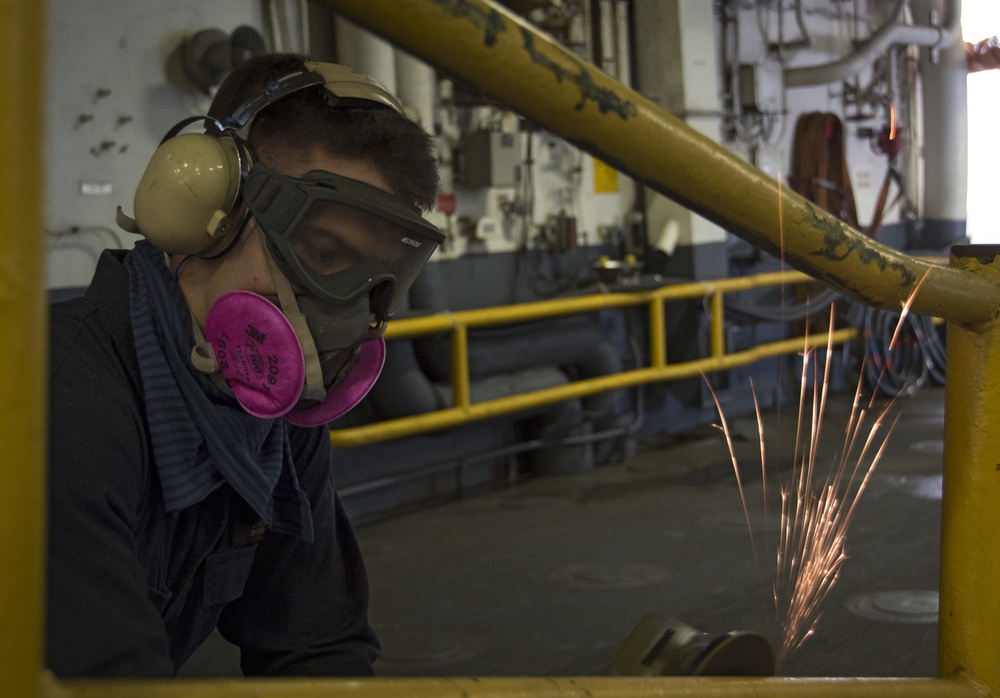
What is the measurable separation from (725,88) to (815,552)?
4167 mm

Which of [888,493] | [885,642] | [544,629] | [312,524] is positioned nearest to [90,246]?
[544,629]

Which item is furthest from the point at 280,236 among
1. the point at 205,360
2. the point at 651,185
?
the point at 651,185

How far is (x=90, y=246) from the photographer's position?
435 centimetres

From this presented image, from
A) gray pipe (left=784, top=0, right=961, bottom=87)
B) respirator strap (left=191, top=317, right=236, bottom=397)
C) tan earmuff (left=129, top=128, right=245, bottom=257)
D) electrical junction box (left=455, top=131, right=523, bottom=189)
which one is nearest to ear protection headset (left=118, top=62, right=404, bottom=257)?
tan earmuff (left=129, top=128, right=245, bottom=257)

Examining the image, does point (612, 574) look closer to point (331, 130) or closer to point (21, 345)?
point (331, 130)

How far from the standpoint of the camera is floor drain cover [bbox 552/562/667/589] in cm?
406

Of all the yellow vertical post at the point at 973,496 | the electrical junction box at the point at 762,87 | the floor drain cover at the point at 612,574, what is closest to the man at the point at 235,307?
the yellow vertical post at the point at 973,496

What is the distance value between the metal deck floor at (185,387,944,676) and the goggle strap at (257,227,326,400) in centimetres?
204

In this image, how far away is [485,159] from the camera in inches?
231

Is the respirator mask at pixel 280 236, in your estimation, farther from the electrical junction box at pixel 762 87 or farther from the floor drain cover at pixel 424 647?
the electrical junction box at pixel 762 87

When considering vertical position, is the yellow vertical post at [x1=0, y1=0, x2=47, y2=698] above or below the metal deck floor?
above

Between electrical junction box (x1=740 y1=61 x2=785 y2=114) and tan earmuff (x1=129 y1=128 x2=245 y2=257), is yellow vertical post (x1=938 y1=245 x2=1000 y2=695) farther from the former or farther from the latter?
electrical junction box (x1=740 y1=61 x2=785 y2=114)

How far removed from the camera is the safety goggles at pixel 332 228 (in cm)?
133

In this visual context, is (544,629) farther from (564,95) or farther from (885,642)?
(564,95)
